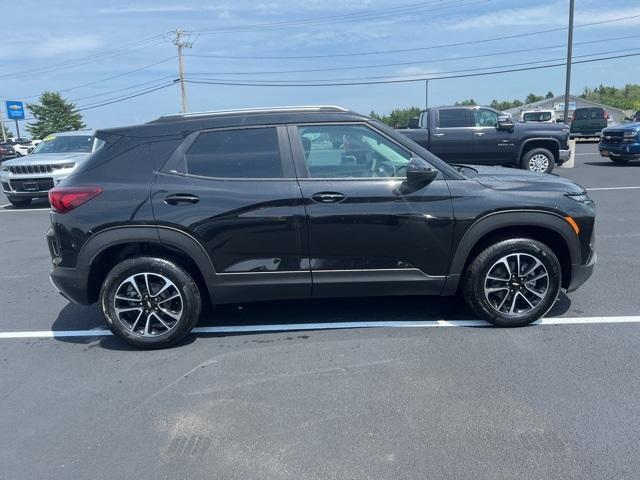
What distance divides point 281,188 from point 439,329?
1.78 meters

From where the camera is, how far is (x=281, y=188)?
425 centimetres

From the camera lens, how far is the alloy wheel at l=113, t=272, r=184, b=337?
4.35 meters

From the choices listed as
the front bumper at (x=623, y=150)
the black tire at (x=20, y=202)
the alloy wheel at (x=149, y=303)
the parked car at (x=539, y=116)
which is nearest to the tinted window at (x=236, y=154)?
the alloy wheel at (x=149, y=303)

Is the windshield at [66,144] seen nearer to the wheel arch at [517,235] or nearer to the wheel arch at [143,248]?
the wheel arch at [143,248]

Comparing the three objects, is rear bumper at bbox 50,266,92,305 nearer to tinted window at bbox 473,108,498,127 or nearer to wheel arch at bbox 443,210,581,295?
wheel arch at bbox 443,210,581,295

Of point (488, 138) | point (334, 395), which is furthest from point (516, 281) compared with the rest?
point (488, 138)

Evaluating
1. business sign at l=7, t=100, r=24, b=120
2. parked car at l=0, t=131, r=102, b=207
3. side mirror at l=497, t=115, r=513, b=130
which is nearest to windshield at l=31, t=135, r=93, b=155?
parked car at l=0, t=131, r=102, b=207

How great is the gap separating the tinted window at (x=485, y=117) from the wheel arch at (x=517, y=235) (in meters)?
10.9

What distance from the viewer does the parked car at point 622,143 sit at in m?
17.1

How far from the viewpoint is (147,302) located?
4.38 meters

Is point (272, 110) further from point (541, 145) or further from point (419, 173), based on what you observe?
point (541, 145)

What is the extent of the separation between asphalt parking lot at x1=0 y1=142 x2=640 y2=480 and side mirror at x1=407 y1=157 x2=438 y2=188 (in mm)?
1250

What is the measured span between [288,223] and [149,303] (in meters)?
1.30

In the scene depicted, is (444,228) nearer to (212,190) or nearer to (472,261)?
(472,261)
